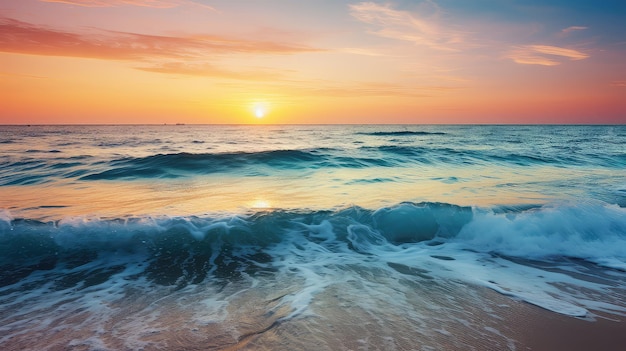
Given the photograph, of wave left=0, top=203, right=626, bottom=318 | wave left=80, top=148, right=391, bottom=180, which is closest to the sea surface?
Answer: wave left=0, top=203, right=626, bottom=318

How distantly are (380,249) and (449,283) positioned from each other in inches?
70.0

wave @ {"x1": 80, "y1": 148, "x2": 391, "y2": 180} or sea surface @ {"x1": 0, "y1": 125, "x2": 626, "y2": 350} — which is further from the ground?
wave @ {"x1": 80, "y1": 148, "x2": 391, "y2": 180}

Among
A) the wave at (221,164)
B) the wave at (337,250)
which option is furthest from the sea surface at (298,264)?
the wave at (221,164)

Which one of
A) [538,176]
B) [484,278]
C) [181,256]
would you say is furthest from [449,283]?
[538,176]

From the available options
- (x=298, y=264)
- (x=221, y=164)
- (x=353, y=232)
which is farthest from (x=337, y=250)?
(x=221, y=164)

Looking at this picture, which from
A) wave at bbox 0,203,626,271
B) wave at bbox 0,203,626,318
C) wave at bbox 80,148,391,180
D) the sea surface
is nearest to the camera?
the sea surface

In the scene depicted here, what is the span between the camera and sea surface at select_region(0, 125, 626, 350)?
3543 mm

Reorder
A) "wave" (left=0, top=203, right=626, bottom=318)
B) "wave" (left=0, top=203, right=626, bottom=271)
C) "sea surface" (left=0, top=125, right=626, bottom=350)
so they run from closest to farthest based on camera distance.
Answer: "sea surface" (left=0, top=125, right=626, bottom=350), "wave" (left=0, top=203, right=626, bottom=318), "wave" (left=0, top=203, right=626, bottom=271)

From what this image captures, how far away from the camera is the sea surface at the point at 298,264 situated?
3.54 metres

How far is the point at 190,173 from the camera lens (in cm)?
1473

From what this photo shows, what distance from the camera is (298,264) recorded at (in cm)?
564

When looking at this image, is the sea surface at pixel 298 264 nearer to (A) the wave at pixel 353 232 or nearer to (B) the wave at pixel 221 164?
(A) the wave at pixel 353 232

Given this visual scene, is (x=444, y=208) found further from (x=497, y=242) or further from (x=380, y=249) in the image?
(x=380, y=249)

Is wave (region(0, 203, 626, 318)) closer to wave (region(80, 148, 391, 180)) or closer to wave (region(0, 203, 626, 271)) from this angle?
wave (region(0, 203, 626, 271))
